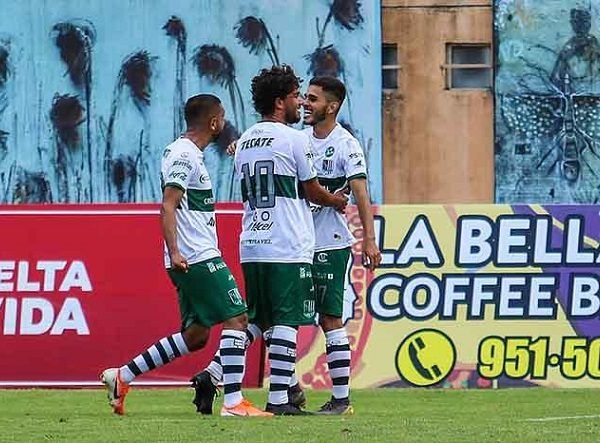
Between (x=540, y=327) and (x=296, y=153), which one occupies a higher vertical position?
(x=296, y=153)

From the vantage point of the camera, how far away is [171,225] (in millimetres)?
11852

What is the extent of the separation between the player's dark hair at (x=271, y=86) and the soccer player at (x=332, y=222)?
0.46 metres

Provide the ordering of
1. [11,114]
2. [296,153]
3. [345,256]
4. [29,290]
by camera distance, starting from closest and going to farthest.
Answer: [296,153] < [345,256] < [29,290] < [11,114]

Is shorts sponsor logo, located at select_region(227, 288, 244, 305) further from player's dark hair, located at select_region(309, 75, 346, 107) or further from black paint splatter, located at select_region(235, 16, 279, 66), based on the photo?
black paint splatter, located at select_region(235, 16, 279, 66)

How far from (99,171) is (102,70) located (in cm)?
206

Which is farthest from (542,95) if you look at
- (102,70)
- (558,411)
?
(558,411)

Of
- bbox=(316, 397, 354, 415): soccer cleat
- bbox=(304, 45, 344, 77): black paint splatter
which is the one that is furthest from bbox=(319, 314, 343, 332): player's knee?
bbox=(304, 45, 344, 77): black paint splatter

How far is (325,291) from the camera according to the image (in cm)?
1245

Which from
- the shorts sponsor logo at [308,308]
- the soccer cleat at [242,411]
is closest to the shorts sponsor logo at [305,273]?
the shorts sponsor logo at [308,308]

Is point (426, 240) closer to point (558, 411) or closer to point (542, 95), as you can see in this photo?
point (558, 411)

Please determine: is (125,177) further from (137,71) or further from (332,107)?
(332,107)

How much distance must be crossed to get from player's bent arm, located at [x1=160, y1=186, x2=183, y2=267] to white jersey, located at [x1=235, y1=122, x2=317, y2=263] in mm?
428

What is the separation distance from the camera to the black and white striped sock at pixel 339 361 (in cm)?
1234

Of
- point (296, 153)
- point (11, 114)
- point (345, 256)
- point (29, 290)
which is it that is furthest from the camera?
point (11, 114)
